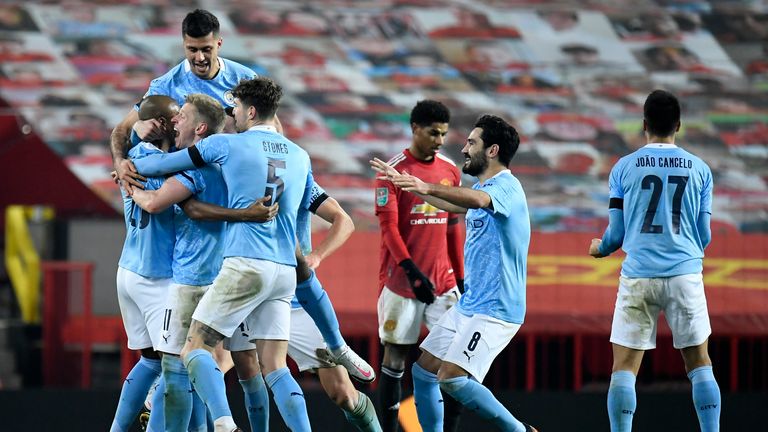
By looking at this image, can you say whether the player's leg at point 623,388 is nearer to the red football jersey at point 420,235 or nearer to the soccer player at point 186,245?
the red football jersey at point 420,235

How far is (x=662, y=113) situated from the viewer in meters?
6.43

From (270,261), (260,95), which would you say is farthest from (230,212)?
(260,95)

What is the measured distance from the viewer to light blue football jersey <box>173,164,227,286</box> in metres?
6.01

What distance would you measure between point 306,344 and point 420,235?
116cm

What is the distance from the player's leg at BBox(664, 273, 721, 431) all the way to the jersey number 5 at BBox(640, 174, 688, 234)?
273 mm

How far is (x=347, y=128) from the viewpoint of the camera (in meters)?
13.2

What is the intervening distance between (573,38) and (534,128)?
1.61 metres

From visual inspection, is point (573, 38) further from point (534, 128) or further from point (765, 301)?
point (765, 301)

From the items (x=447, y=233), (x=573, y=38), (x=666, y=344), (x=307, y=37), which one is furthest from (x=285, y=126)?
(x=447, y=233)

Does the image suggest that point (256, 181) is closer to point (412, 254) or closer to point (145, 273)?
point (145, 273)

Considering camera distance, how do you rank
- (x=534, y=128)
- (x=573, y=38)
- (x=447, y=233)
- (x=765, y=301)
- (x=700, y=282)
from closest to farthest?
(x=700, y=282) < (x=447, y=233) < (x=765, y=301) < (x=534, y=128) < (x=573, y=38)

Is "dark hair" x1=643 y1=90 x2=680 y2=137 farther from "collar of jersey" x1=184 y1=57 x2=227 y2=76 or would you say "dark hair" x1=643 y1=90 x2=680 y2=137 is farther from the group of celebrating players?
"collar of jersey" x1=184 y1=57 x2=227 y2=76

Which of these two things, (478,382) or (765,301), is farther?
(765,301)

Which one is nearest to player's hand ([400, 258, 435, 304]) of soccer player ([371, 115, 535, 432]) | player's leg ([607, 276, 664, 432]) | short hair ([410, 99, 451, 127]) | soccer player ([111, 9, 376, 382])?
soccer player ([371, 115, 535, 432])
